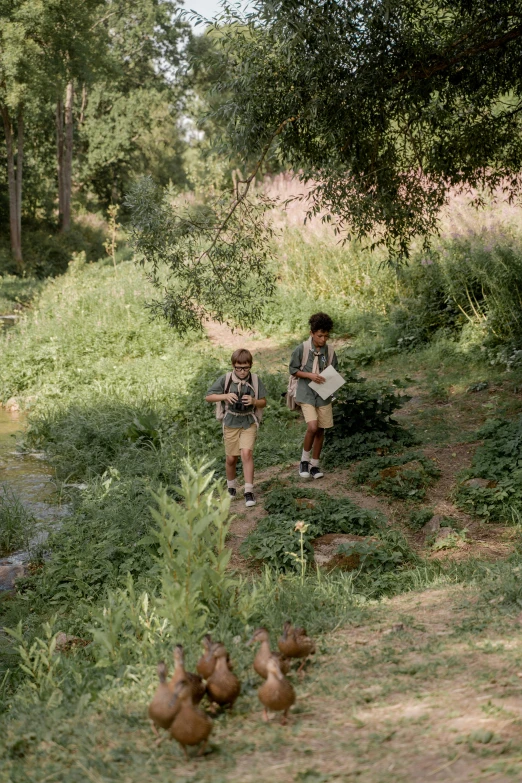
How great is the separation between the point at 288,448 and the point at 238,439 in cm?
180

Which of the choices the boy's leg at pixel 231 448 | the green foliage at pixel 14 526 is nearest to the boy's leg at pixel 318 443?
the boy's leg at pixel 231 448

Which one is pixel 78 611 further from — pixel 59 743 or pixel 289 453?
pixel 289 453

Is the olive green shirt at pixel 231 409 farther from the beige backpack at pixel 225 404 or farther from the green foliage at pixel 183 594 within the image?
the green foliage at pixel 183 594

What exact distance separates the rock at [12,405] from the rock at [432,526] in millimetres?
8257

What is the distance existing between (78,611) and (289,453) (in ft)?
12.8

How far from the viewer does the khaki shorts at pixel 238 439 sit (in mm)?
7461

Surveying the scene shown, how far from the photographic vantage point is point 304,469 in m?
8.20

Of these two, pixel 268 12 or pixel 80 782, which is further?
pixel 268 12

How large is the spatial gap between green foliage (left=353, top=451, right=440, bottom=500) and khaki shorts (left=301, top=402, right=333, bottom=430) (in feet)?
1.84

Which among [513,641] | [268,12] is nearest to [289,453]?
[268,12]

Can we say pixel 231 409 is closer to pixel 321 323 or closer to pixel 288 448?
pixel 321 323

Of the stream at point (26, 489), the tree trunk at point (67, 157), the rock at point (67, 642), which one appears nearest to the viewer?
the rock at point (67, 642)

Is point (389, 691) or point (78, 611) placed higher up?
point (389, 691)

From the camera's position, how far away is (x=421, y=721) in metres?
3.16
